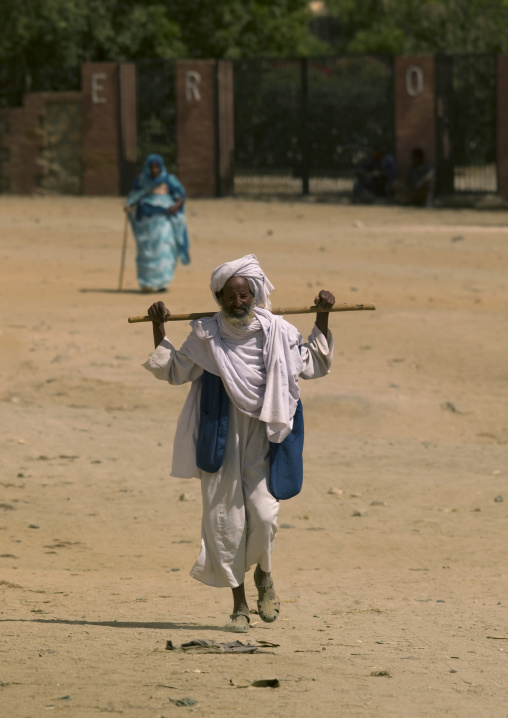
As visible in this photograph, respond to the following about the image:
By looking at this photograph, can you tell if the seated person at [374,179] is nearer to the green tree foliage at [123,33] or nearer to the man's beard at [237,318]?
the green tree foliage at [123,33]

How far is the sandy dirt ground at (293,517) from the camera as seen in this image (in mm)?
4410

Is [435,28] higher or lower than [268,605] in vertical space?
higher

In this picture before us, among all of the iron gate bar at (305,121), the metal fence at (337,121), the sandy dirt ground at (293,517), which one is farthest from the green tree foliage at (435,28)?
the sandy dirt ground at (293,517)

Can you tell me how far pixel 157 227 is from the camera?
48.1 feet

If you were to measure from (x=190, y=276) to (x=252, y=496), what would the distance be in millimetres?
11357

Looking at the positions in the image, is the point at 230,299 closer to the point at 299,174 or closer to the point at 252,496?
the point at 252,496

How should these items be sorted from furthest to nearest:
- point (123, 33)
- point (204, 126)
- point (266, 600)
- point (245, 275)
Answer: point (123, 33) < point (204, 126) < point (266, 600) < point (245, 275)

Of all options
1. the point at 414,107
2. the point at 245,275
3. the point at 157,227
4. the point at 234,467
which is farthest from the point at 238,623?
the point at 414,107

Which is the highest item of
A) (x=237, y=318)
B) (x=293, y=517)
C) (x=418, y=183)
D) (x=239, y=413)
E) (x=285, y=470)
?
(x=237, y=318)

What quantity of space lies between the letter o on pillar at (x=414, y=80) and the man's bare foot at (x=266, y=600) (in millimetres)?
19491

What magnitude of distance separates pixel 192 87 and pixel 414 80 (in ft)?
14.0

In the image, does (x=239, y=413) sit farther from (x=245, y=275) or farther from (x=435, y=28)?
(x=435, y=28)

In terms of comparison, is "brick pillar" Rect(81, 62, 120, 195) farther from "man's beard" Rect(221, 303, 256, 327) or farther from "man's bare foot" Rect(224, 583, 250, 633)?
"man's bare foot" Rect(224, 583, 250, 633)

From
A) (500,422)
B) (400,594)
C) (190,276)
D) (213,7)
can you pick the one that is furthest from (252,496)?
(213,7)
